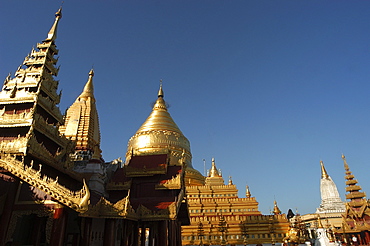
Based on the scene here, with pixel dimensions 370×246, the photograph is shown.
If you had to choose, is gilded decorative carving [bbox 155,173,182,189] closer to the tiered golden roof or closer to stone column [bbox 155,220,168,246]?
stone column [bbox 155,220,168,246]

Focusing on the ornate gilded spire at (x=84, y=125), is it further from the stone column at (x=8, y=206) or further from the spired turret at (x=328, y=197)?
the spired turret at (x=328, y=197)

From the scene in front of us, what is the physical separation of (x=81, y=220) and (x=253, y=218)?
20.7 m

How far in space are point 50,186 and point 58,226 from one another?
148 centimetres

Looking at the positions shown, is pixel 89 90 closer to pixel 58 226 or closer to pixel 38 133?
pixel 38 133

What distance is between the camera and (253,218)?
27.7 m

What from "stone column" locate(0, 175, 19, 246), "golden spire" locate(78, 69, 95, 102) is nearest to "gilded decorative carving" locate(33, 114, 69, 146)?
"stone column" locate(0, 175, 19, 246)

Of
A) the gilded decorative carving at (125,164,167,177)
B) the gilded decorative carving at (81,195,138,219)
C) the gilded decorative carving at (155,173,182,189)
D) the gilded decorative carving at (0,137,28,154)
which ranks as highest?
the gilded decorative carving at (125,164,167,177)

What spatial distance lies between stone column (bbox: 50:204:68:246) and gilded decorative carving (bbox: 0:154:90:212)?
572mm

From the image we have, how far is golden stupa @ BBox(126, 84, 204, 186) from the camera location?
3566 cm

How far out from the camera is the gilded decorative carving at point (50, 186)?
9.77 metres

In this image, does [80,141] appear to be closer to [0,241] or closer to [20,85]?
[20,85]

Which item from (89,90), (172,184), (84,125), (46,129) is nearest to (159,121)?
(89,90)

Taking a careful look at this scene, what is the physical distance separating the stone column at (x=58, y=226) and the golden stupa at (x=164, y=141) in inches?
932

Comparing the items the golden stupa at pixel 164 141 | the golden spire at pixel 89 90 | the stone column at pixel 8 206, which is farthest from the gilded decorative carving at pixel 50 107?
the golden stupa at pixel 164 141
